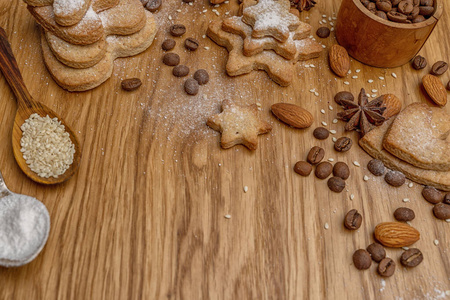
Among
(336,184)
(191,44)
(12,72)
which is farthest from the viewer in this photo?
(191,44)

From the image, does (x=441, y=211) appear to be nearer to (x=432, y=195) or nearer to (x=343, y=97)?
(x=432, y=195)

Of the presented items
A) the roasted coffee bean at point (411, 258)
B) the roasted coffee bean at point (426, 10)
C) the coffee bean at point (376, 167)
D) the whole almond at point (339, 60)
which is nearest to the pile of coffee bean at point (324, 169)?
the coffee bean at point (376, 167)

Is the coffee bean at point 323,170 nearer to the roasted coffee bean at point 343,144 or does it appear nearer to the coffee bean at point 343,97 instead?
the roasted coffee bean at point 343,144

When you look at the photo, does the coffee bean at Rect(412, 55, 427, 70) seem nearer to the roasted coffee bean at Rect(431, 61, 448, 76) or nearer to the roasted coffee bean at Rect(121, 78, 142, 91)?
the roasted coffee bean at Rect(431, 61, 448, 76)

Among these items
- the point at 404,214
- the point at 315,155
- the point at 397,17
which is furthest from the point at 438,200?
the point at 397,17

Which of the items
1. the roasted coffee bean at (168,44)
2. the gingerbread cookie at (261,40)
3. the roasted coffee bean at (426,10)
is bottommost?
the roasted coffee bean at (168,44)

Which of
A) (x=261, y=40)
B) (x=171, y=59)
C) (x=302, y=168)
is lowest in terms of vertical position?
(x=302, y=168)

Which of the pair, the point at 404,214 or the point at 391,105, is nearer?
the point at 404,214

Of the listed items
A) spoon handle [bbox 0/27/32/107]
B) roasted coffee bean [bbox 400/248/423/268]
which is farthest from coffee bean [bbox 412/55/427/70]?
spoon handle [bbox 0/27/32/107]
